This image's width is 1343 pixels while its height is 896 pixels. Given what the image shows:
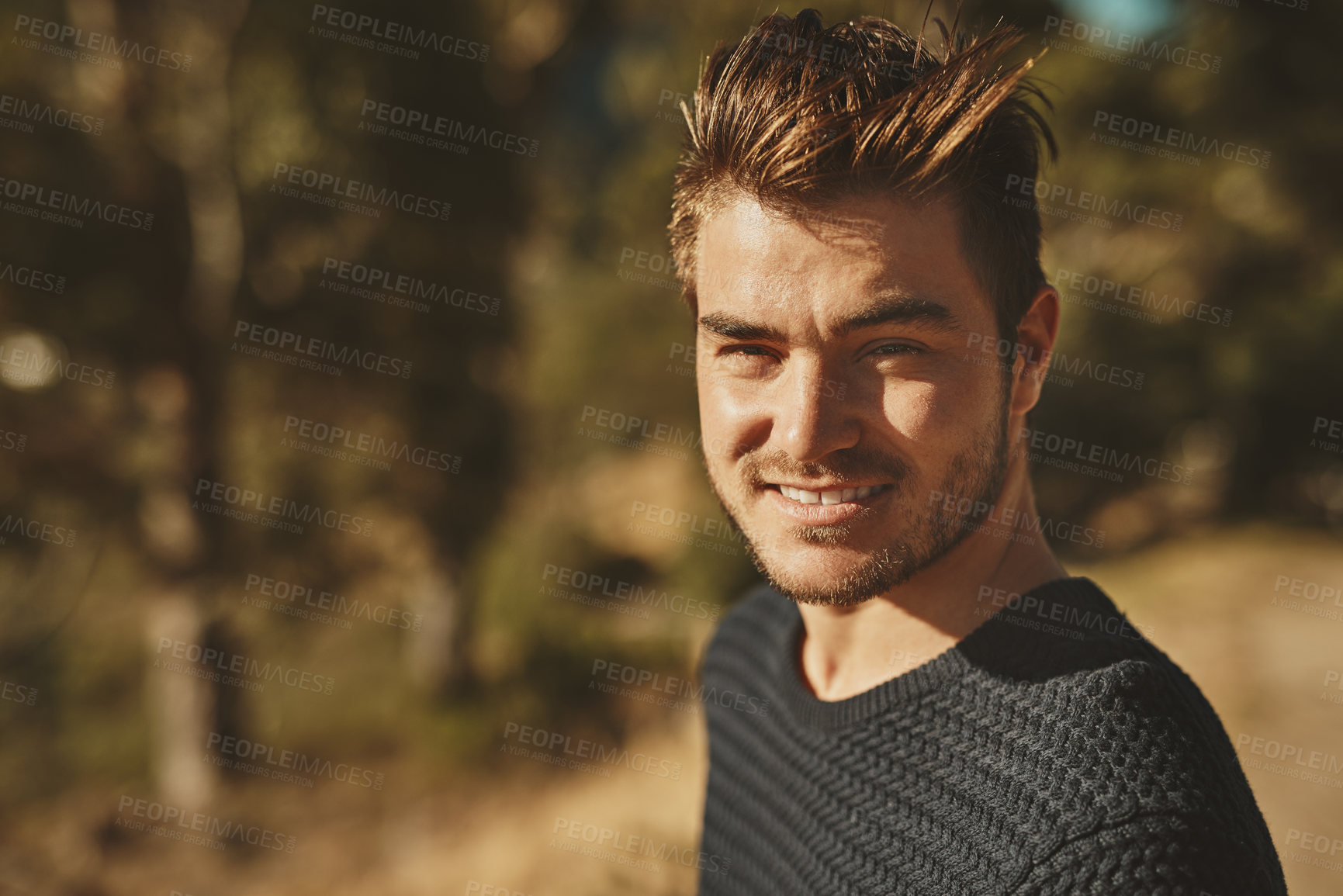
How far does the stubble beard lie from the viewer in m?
1.54

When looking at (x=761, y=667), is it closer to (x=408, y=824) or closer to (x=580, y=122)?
(x=408, y=824)

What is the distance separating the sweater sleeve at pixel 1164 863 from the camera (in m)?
1.25

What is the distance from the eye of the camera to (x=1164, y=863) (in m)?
1.26

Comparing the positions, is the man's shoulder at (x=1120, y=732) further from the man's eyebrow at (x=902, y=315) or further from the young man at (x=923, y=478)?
the man's eyebrow at (x=902, y=315)

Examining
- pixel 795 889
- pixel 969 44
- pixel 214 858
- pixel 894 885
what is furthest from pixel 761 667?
pixel 214 858

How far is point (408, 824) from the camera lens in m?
7.59

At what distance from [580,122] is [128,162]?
9.03 meters

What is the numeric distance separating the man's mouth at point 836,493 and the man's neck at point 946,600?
27 centimetres

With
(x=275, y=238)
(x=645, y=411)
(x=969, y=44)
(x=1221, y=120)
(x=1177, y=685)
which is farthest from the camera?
(x=645, y=411)

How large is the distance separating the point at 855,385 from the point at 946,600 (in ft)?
1.85

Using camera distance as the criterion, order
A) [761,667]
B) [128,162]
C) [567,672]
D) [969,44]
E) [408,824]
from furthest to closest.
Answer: [567,672] < [408,824] < [128,162] < [761,667] < [969,44]

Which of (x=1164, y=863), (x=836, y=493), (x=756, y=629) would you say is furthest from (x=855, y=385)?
(x=756, y=629)

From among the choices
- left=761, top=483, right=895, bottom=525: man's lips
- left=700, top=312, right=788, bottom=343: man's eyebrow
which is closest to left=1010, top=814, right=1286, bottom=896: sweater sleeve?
left=761, top=483, right=895, bottom=525: man's lips

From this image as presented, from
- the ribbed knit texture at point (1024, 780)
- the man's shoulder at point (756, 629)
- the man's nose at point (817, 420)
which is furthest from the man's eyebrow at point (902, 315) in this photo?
the man's shoulder at point (756, 629)
